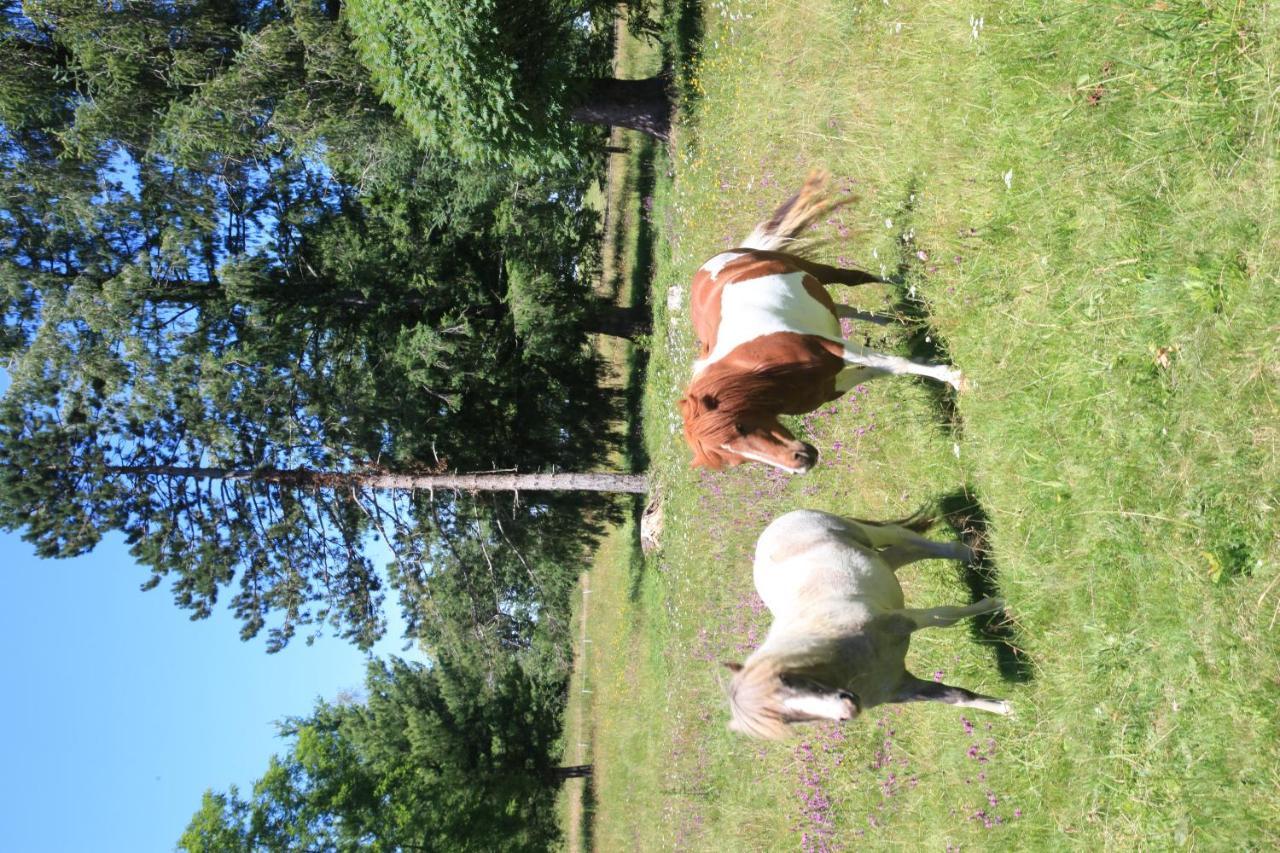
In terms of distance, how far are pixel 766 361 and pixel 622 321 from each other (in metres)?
11.9

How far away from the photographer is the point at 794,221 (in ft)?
25.4

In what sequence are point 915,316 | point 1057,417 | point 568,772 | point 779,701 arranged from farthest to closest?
point 568,772
point 915,316
point 1057,417
point 779,701

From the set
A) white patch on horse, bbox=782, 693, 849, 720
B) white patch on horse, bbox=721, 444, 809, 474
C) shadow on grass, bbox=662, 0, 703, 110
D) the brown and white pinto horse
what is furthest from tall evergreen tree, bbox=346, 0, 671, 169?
white patch on horse, bbox=782, 693, 849, 720

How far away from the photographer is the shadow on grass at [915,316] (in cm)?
710

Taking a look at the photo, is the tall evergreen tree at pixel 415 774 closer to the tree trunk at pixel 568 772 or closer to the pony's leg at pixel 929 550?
the tree trunk at pixel 568 772

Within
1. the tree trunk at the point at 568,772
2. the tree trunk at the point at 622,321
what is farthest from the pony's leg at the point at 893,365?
the tree trunk at the point at 568,772

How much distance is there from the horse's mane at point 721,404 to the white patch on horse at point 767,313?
278 mm

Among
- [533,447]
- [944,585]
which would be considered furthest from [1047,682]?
[533,447]

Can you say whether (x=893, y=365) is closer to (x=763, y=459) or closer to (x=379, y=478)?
(x=763, y=459)

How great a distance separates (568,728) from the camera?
20422 mm

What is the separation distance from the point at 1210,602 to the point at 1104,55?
330cm

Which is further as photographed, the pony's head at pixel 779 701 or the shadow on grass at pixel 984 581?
the shadow on grass at pixel 984 581

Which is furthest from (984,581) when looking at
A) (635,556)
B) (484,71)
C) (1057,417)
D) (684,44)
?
(635,556)

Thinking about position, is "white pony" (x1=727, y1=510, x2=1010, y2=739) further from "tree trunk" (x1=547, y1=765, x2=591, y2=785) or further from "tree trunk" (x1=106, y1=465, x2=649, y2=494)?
"tree trunk" (x1=547, y1=765, x2=591, y2=785)
